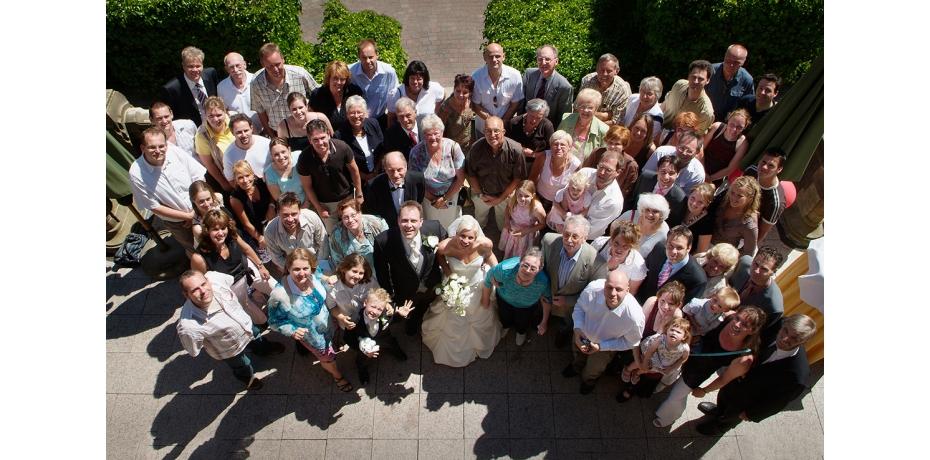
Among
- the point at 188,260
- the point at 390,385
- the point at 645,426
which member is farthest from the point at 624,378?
the point at 188,260

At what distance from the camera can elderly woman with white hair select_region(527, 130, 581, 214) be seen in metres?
5.77

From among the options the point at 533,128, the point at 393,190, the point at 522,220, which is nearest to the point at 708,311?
the point at 522,220

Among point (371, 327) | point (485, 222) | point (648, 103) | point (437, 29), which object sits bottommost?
point (485, 222)

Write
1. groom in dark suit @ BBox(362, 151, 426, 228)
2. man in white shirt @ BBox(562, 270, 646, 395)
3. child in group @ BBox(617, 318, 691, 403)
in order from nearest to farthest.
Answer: child in group @ BBox(617, 318, 691, 403), man in white shirt @ BBox(562, 270, 646, 395), groom in dark suit @ BBox(362, 151, 426, 228)

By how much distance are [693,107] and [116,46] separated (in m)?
8.61

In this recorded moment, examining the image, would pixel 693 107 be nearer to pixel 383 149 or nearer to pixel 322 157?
pixel 383 149

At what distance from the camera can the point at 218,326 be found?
489 cm

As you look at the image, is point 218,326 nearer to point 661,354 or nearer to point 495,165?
point 495,165

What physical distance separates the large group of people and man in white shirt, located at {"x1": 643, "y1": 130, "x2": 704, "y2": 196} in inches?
1.0

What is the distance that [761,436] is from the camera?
5.59 meters

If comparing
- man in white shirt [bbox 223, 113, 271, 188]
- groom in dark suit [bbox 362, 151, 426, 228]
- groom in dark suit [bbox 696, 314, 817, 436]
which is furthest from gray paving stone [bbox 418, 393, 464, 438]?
man in white shirt [bbox 223, 113, 271, 188]

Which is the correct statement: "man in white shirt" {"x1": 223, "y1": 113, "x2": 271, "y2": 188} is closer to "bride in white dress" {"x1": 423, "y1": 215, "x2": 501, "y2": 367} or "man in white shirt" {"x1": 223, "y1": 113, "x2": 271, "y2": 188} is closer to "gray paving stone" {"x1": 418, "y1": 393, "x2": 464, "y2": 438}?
"bride in white dress" {"x1": 423, "y1": 215, "x2": 501, "y2": 367}

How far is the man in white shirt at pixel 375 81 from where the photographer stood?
22.5 ft

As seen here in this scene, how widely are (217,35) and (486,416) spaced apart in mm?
6984
